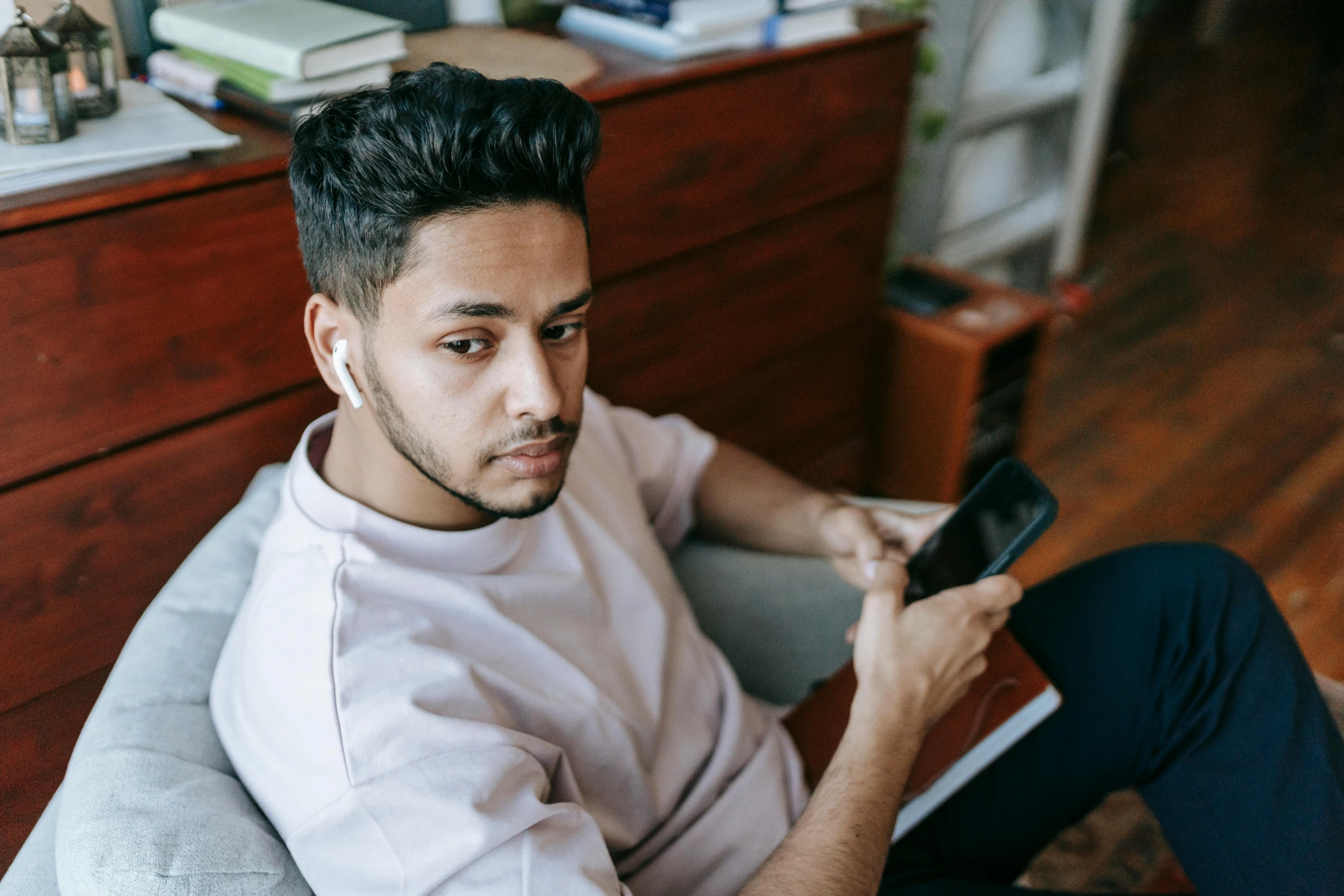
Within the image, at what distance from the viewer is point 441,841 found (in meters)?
0.84

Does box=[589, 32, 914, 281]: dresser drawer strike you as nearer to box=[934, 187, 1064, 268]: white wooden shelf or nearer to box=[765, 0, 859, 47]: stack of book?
box=[765, 0, 859, 47]: stack of book

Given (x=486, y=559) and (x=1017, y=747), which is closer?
(x=486, y=559)

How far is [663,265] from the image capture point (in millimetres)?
1801

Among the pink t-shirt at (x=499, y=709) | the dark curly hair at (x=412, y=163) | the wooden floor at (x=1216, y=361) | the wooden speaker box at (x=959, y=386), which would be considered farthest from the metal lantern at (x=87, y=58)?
the wooden floor at (x=1216, y=361)

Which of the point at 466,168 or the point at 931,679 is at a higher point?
the point at 466,168

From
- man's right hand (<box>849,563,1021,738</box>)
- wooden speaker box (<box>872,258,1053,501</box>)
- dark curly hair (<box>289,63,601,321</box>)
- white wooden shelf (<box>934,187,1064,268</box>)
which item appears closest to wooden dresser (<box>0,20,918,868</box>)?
dark curly hair (<box>289,63,601,321</box>)

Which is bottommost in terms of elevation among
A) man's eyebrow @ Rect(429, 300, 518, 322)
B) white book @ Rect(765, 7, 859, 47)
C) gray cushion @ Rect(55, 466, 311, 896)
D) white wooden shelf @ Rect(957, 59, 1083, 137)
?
gray cushion @ Rect(55, 466, 311, 896)

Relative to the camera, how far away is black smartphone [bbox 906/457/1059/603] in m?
1.20

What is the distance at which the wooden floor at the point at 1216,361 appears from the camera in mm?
2500

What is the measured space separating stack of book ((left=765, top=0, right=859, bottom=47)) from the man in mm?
840

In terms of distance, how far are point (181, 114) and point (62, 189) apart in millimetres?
201

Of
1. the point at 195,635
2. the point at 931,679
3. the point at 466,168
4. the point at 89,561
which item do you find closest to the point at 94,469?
the point at 89,561

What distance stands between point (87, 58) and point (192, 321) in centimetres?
31

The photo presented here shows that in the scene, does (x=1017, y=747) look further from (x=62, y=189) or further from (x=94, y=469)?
(x=62, y=189)
